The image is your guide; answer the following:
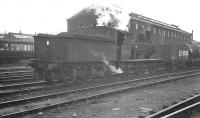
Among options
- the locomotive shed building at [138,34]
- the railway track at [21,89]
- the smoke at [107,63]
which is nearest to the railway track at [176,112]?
the railway track at [21,89]

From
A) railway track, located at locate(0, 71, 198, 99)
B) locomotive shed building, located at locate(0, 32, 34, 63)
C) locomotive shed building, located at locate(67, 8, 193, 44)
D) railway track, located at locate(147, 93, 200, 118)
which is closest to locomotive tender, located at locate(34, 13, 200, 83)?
railway track, located at locate(0, 71, 198, 99)

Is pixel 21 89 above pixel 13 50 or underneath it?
underneath

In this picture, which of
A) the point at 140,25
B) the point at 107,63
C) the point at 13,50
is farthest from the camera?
the point at 140,25

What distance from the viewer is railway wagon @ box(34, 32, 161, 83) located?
10.9 m

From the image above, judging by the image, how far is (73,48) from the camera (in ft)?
36.1

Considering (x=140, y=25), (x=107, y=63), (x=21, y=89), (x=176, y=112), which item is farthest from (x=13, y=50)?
(x=176, y=112)

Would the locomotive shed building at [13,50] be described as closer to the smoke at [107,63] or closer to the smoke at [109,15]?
the smoke at [109,15]

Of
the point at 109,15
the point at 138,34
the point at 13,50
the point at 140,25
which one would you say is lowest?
the point at 13,50

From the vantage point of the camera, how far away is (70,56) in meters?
10.9

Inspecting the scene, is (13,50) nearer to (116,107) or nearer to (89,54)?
(89,54)

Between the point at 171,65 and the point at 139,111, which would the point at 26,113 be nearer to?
the point at 139,111

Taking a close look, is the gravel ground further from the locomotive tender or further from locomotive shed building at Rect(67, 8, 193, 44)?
locomotive shed building at Rect(67, 8, 193, 44)

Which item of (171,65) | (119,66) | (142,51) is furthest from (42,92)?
(171,65)

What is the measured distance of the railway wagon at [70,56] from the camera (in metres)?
10.9
